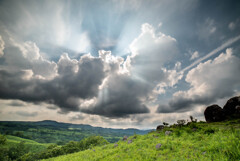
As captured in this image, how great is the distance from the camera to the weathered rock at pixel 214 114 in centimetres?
2715

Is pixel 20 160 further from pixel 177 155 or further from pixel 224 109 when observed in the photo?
pixel 224 109

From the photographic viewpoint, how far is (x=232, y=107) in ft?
88.7

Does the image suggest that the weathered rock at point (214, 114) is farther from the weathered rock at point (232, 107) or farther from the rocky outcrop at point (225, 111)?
the weathered rock at point (232, 107)

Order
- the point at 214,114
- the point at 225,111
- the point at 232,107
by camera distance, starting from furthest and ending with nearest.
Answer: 1. the point at 214,114
2. the point at 225,111
3. the point at 232,107

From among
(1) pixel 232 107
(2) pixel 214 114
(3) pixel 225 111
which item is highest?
(1) pixel 232 107

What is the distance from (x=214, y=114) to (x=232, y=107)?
4.02 m

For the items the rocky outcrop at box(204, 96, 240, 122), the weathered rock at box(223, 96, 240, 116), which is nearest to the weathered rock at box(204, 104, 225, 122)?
the rocky outcrop at box(204, 96, 240, 122)

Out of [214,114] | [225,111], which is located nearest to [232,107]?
[225,111]

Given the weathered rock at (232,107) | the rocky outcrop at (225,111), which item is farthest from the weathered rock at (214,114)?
the weathered rock at (232,107)

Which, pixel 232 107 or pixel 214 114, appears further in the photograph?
pixel 214 114

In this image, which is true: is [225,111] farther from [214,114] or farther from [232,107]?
[214,114]

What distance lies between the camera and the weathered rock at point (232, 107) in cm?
2615

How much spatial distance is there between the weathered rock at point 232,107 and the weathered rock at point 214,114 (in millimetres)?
1082

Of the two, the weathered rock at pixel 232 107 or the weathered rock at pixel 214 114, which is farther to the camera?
the weathered rock at pixel 214 114
